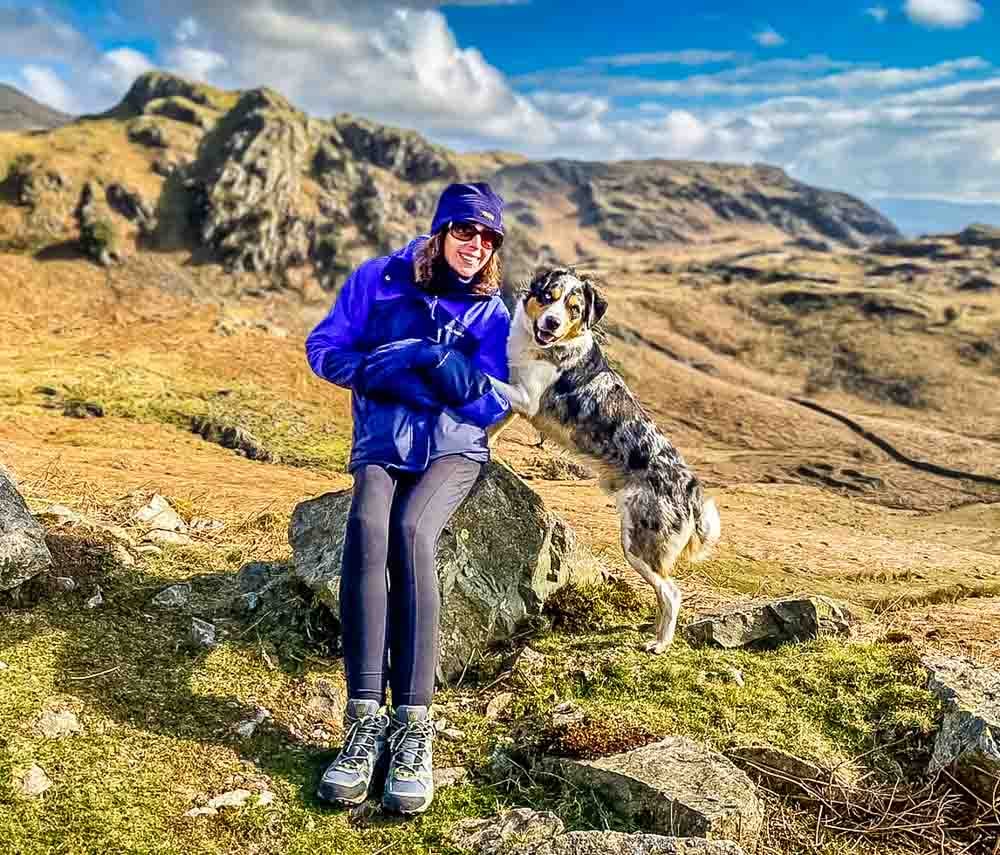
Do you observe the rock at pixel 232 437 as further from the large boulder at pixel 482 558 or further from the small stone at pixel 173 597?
the large boulder at pixel 482 558

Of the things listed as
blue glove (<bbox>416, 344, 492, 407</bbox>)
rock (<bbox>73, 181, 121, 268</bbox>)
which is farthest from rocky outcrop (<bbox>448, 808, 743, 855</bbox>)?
rock (<bbox>73, 181, 121, 268</bbox>)

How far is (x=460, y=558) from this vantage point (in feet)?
17.3

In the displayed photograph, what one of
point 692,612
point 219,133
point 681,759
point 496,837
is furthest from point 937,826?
point 219,133

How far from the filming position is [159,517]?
6.66 metres

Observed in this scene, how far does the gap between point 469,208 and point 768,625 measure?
11.0ft

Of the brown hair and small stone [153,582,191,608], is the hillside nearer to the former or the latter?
small stone [153,582,191,608]

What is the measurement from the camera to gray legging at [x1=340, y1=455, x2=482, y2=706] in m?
3.88

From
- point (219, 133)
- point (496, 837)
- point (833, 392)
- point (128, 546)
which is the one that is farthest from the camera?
point (219, 133)

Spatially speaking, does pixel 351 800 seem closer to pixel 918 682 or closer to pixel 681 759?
pixel 681 759

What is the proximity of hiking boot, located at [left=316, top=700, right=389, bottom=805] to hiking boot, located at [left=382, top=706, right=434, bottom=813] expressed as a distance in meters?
0.08

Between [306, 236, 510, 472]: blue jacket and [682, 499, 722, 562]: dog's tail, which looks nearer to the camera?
[306, 236, 510, 472]: blue jacket

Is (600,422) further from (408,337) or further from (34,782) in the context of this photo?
(34,782)

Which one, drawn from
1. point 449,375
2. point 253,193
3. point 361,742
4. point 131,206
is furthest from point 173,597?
point 253,193

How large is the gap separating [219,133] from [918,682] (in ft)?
121
